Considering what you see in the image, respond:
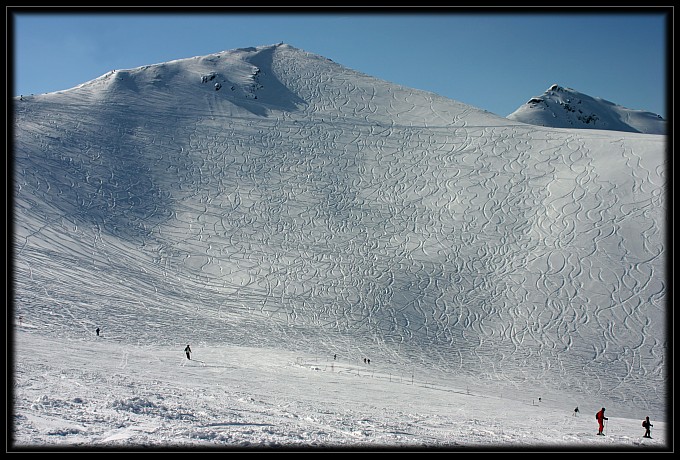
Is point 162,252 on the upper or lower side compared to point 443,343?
upper

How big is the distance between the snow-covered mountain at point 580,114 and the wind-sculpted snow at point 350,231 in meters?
115

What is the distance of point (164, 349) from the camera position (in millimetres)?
29891

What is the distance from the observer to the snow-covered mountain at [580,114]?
171625mm

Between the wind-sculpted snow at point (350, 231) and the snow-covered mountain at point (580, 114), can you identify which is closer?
the wind-sculpted snow at point (350, 231)

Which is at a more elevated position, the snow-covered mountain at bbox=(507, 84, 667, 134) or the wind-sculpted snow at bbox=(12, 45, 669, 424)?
the snow-covered mountain at bbox=(507, 84, 667, 134)

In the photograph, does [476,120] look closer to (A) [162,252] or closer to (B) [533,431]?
(A) [162,252]

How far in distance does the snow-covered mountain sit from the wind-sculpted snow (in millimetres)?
115374

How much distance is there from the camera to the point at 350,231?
50.4 m

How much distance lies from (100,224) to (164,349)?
23.1 m

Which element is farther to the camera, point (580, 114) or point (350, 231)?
point (580, 114)

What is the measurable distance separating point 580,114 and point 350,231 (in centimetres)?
15512

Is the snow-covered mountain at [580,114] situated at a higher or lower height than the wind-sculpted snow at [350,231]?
higher

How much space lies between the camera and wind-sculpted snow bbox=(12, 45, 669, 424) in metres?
36.5
